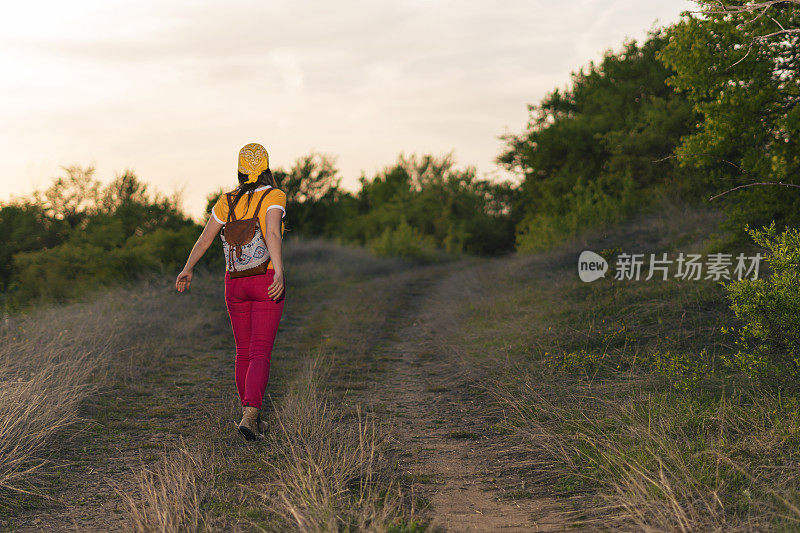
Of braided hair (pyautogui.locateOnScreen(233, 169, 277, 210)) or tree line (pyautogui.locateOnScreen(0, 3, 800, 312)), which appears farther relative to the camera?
tree line (pyautogui.locateOnScreen(0, 3, 800, 312))

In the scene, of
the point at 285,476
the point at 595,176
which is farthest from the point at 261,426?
the point at 595,176

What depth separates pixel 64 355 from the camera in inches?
266

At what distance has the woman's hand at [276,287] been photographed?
4629 millimetres

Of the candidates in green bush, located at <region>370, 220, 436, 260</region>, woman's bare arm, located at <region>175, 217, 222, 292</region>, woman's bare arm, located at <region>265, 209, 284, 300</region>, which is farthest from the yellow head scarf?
green bush, located at <region>370, 220, 436, 260</region>

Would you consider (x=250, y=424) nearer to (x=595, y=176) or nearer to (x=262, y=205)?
(x=262, y=205)

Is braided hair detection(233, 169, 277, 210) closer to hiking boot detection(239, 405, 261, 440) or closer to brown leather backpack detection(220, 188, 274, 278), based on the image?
brown leather backpack detection(220, 188, 274, 278)

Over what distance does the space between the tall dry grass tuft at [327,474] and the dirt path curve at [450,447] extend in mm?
224

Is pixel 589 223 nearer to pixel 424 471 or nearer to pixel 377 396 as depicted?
pixel 377 396

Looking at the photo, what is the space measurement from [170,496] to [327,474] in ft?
3.02

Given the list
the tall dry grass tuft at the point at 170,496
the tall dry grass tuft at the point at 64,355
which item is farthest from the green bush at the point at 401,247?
the tall dry grass tuft at the point at 170,496

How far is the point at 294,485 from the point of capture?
138 inches

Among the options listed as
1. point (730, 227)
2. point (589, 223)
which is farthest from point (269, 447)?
point (589, 223)

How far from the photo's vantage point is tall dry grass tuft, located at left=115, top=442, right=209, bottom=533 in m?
3.11

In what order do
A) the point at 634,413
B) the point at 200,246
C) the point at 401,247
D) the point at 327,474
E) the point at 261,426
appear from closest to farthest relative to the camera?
1. the point at 327,474
2. the point at 634,413
3. the point at 261,426
4. the point at 200,246
5. the point at 401,247
